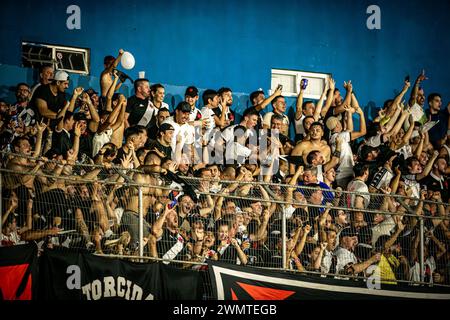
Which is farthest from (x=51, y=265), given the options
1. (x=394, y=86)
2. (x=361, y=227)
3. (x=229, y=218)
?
(x=394, y=86)

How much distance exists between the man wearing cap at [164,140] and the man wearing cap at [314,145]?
2.06 meters

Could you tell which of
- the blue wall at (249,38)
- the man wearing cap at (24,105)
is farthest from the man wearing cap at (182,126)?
the man wearing cap at (24,105)

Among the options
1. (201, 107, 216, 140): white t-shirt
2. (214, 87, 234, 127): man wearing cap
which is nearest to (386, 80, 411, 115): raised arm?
(214, 87, 234, 127): man wearing cap

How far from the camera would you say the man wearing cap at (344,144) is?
50.2ft

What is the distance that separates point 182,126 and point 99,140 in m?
1.27

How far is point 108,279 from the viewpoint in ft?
37.1

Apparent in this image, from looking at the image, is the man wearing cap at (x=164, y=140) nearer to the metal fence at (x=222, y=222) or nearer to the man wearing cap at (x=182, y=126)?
the man wearing cap at (x=182, y=126)

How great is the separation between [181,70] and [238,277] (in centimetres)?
503

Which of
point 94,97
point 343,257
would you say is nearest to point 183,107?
point 94,97

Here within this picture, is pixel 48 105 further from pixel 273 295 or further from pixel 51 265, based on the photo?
pixel 273 295

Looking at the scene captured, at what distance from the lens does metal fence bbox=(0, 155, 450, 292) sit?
436 inches

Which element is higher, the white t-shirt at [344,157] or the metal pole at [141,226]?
the white t-shirt at [344,157]

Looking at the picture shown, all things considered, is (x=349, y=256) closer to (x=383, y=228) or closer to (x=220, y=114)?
(x=383, y=228)

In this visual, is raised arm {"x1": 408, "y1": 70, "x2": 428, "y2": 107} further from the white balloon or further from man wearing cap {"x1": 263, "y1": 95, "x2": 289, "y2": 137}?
the white balloon
